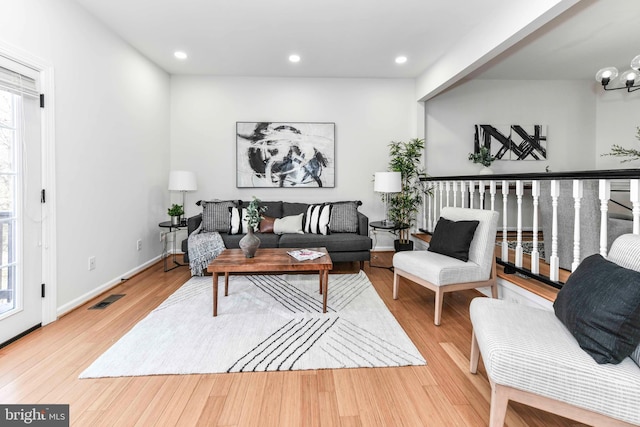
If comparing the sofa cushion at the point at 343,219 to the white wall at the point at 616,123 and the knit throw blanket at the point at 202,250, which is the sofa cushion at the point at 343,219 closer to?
the knit throw blanket at the point at 202,250

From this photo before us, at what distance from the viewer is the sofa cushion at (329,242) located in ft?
12.8

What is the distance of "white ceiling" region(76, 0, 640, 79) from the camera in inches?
118

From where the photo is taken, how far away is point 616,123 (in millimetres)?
5195

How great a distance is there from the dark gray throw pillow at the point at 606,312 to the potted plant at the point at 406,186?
294cm

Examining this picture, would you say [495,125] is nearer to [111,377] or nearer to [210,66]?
[210,66]

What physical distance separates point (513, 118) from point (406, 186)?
2.26 meters

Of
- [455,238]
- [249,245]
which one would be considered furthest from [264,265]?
[455,238]

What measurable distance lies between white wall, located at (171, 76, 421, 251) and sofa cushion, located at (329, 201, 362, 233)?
2.52 ft

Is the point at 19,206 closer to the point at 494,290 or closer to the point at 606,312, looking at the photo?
the point at 606,312

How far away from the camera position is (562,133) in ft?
17.5

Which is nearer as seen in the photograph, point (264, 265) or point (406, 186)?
point (264, 265)

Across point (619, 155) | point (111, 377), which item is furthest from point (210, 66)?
point (619, 155)

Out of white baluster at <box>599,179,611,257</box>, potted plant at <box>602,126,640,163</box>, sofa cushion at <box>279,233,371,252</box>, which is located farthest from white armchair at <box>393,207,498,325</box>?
potted plant at <box>602,126,640,163</box>

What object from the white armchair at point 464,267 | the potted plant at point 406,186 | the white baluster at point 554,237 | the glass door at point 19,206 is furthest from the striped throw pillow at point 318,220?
the glass door at point 19,206
